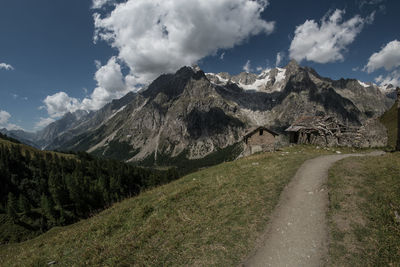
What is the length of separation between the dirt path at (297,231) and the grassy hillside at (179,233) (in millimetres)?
670

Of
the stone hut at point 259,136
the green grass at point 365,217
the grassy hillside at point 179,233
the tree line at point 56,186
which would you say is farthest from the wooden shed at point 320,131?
the tree line at point 56,186

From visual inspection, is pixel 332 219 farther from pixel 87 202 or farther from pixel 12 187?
pixel 12 187

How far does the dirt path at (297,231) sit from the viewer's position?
837 cm

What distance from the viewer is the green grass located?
796 centimetres

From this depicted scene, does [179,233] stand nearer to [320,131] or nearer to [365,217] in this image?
[365,217]

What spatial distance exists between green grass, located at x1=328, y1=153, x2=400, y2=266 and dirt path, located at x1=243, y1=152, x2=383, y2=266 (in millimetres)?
523

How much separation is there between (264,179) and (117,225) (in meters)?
13.7

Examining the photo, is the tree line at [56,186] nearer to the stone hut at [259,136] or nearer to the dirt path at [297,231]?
the stone hut at [259,136]

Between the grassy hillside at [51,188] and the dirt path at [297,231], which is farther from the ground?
the dirt path at [297,231]

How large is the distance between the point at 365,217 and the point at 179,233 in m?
11.0

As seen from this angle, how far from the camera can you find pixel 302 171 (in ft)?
60.9

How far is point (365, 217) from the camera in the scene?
403 inches

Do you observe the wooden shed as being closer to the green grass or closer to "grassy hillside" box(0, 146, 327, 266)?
the green grass

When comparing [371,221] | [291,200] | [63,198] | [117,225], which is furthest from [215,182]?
[63,198]
